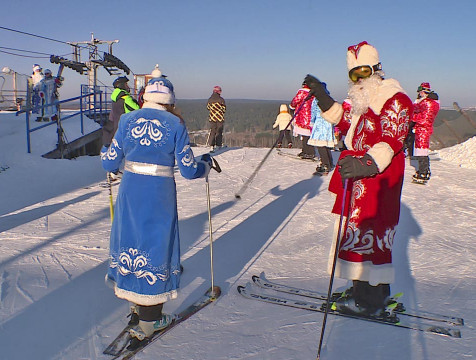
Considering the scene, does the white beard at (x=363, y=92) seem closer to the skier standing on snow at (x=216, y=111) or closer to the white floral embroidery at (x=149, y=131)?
the white floral embroidery at (x=149, y=131)

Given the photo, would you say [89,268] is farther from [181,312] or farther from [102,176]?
Answer: [102,176]

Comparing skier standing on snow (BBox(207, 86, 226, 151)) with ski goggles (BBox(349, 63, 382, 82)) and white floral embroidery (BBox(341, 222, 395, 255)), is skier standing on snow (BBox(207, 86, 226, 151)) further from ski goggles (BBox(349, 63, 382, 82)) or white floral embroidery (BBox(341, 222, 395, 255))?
white floral embroidery (BBox(341, 222, 395, 255))

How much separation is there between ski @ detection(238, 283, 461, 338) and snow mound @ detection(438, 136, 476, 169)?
8098mm

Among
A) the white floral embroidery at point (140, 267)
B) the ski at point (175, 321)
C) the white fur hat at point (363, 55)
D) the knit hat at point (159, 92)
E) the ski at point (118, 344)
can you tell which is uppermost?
the white fur hat at point (363, 55)

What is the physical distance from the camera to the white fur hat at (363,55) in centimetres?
240

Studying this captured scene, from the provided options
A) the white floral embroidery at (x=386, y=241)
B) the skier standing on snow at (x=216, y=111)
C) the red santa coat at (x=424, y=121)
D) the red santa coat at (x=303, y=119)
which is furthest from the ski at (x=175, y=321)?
the skier standing on snow at (x=216, y=111)

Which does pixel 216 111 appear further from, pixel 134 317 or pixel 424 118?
pixel 134 317

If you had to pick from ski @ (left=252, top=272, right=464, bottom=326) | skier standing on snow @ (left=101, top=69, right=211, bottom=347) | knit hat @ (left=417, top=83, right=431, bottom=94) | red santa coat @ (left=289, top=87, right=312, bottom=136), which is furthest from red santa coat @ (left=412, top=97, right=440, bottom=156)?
skier standing on snow @ (left=101, top=69, right=211, bottom=347)

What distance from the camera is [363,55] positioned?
2400 millimetres

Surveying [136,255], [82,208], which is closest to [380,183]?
[136,255]

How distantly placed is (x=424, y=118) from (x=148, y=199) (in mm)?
6173

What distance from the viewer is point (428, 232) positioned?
183 inches

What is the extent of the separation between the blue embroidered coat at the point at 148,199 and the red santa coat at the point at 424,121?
5.84 m

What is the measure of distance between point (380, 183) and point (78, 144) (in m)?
9.46
